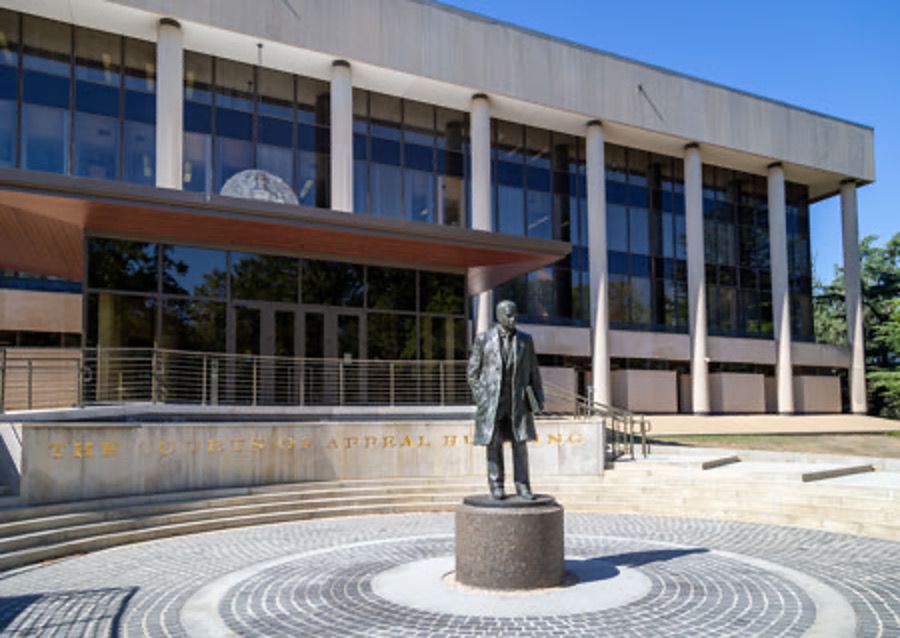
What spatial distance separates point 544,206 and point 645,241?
6.37 metres

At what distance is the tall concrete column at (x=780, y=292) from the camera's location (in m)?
38.2

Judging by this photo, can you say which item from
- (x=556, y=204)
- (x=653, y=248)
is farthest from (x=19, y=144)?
(x=653, y=248)

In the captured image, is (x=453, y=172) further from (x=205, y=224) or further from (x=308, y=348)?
(x=205, y=224)

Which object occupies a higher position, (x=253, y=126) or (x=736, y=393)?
(x=253, y=126)

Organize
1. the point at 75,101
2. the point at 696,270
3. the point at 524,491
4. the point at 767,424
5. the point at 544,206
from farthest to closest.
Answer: the point at 696,270, the point at 544,206, the point at 767,424, the point at 75,101, the point at 524,491

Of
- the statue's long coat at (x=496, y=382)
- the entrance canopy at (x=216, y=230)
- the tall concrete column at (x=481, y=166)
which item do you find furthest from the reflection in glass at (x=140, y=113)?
the statue's long coat at (x=496, y=382)

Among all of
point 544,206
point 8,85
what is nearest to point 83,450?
point 8,85

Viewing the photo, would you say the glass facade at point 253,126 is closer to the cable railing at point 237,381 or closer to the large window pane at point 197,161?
the large window pane at point 197,161

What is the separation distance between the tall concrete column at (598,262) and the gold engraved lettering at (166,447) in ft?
71.9

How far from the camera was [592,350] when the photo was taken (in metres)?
33.1

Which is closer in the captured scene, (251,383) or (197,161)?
(251,383)

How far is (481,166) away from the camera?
30.7 metres

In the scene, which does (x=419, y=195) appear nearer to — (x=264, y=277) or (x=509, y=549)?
(x=264, y=277)

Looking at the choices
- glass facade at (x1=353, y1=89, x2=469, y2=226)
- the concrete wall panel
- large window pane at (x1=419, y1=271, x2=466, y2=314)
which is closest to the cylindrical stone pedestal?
large window pane at (x1=419, y1=271, x2=466, y2=314)
